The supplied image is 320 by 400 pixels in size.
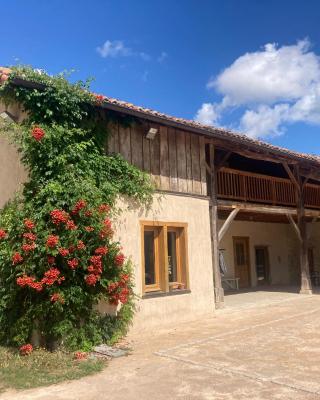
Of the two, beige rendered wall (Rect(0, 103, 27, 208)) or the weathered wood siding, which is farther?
the weathered wood siding

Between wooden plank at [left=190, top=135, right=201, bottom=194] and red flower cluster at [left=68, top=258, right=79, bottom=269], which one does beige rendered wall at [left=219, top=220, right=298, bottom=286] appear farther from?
red flower cluster at [left=68, top=258, right=79, bottom=269]

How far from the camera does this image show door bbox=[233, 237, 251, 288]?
59.6ft

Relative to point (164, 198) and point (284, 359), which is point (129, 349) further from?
point (164, 198)

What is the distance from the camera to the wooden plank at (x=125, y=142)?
935 cm

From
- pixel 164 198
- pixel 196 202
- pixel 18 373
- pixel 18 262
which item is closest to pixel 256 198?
pixel 196 202

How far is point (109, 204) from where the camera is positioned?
8523 millimetres

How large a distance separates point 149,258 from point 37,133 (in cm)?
364

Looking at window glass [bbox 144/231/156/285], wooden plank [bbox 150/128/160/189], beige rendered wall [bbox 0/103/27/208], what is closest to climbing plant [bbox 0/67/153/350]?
beige rendered wall [bbox 0/103/27/208]

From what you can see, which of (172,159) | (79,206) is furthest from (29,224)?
(172,159)

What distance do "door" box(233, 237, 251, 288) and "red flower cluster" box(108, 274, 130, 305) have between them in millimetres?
10640

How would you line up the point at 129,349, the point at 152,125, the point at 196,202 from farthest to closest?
1. the point at 196,202
2. the point at 152,125
3. the point at 129,349

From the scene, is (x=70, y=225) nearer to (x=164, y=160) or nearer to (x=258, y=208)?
(x=164, y=160)

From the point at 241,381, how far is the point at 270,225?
1467 centimetres

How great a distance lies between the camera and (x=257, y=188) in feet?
45.4
